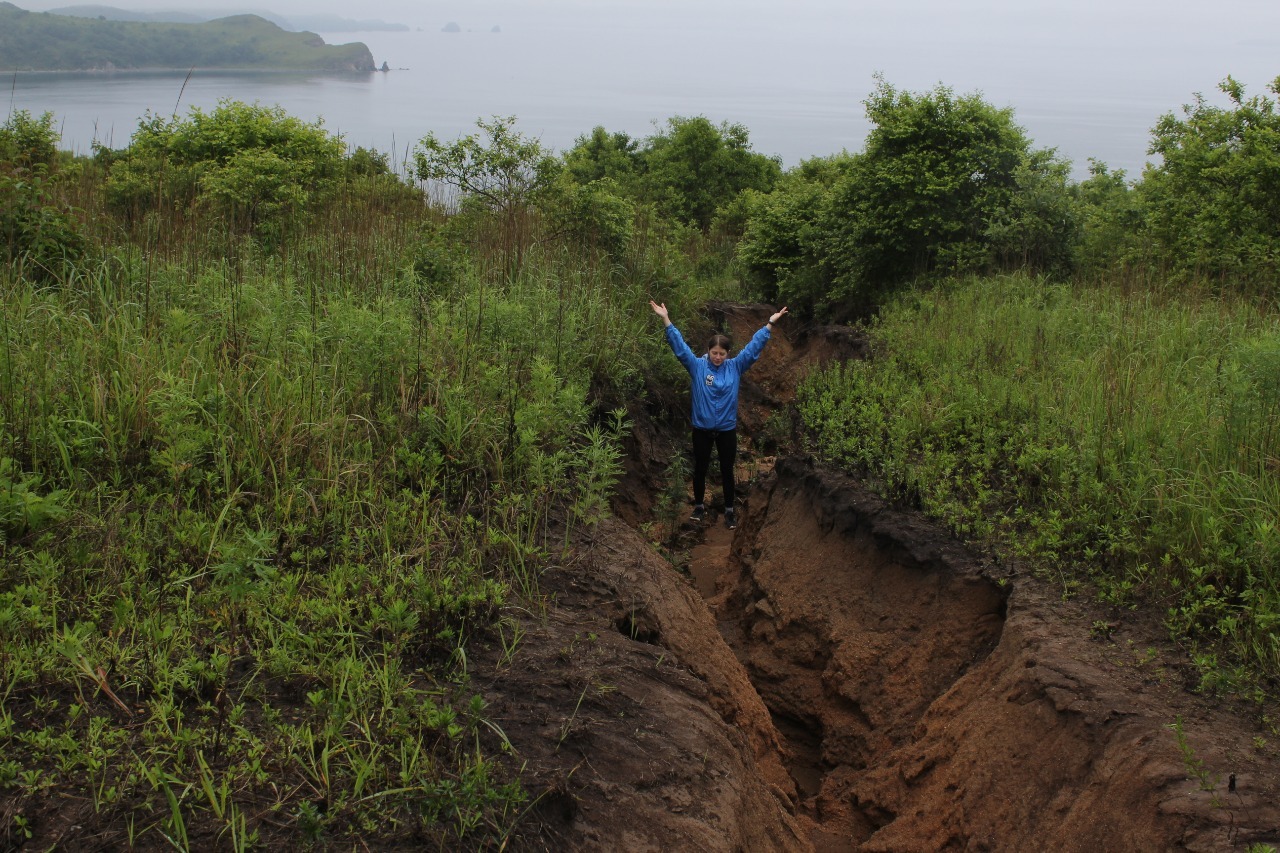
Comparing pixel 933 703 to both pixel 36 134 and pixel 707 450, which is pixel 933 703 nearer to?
pixel 707 450

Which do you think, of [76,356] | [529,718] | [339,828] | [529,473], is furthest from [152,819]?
[76,356]

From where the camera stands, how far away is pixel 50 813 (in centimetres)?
283

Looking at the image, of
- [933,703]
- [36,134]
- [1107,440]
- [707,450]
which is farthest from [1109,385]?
[36,134]

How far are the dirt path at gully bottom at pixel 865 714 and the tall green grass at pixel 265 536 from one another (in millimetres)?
354

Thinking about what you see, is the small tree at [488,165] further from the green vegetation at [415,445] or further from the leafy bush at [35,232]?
the leafy bush at [35,232]

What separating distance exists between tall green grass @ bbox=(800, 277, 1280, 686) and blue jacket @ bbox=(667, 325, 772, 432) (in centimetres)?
80

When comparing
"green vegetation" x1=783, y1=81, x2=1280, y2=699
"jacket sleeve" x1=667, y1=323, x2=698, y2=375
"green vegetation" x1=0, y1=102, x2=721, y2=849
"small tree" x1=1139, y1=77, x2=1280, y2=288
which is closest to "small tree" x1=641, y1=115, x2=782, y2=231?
"green vegetation" x1=783, y1=81, x2=1280, y2=699

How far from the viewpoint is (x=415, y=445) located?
5.43 m

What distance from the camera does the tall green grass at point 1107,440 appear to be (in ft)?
15.5

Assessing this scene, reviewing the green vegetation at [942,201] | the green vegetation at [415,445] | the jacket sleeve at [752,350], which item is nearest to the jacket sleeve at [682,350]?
the jacket sleeve at [752,350]

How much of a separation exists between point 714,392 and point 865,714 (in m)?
3.68

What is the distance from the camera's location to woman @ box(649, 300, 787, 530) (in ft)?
29.1

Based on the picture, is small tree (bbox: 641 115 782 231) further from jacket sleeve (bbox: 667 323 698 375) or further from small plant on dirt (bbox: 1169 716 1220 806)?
small plant on dirt (bbox: 1169 716 1220 806)

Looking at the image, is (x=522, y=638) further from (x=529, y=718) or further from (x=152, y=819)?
(x=152, y=819)
